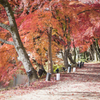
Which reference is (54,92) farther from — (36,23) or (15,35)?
(36,23)

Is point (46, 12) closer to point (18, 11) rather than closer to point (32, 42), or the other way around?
point (32, 42)

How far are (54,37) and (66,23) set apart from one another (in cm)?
203

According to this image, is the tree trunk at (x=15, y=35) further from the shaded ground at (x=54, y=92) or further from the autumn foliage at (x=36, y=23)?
the shaded ground at (x=54, y=92)

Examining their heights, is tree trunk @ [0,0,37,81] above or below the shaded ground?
above

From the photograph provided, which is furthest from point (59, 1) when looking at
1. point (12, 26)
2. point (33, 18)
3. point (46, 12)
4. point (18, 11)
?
point (18, 11)

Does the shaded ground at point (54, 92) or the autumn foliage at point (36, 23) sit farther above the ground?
the autumn foliage at point (36, 23)

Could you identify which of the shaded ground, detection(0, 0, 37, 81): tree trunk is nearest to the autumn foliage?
detection(0, 0, 37, 81): tree trunk

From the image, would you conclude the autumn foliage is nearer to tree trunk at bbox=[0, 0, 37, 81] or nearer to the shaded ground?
tree trunk at bbox=[0, 0, 37, 81]

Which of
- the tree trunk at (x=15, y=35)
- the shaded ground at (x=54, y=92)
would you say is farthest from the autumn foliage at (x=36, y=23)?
the shaded ground at (x=54, y=92)

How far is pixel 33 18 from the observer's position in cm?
1005

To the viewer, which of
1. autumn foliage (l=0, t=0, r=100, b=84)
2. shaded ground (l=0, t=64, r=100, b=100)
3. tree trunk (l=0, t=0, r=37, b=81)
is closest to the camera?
shaded ground (l=0, t=64, r=100, b=100)

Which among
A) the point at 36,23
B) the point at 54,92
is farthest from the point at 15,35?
the point at 54,92

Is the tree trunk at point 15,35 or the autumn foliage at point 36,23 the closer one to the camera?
the tree trunk at point 15,35

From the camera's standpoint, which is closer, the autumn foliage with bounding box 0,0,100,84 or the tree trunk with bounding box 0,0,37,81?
the tree trunk with bounding box 0,0,37,81
